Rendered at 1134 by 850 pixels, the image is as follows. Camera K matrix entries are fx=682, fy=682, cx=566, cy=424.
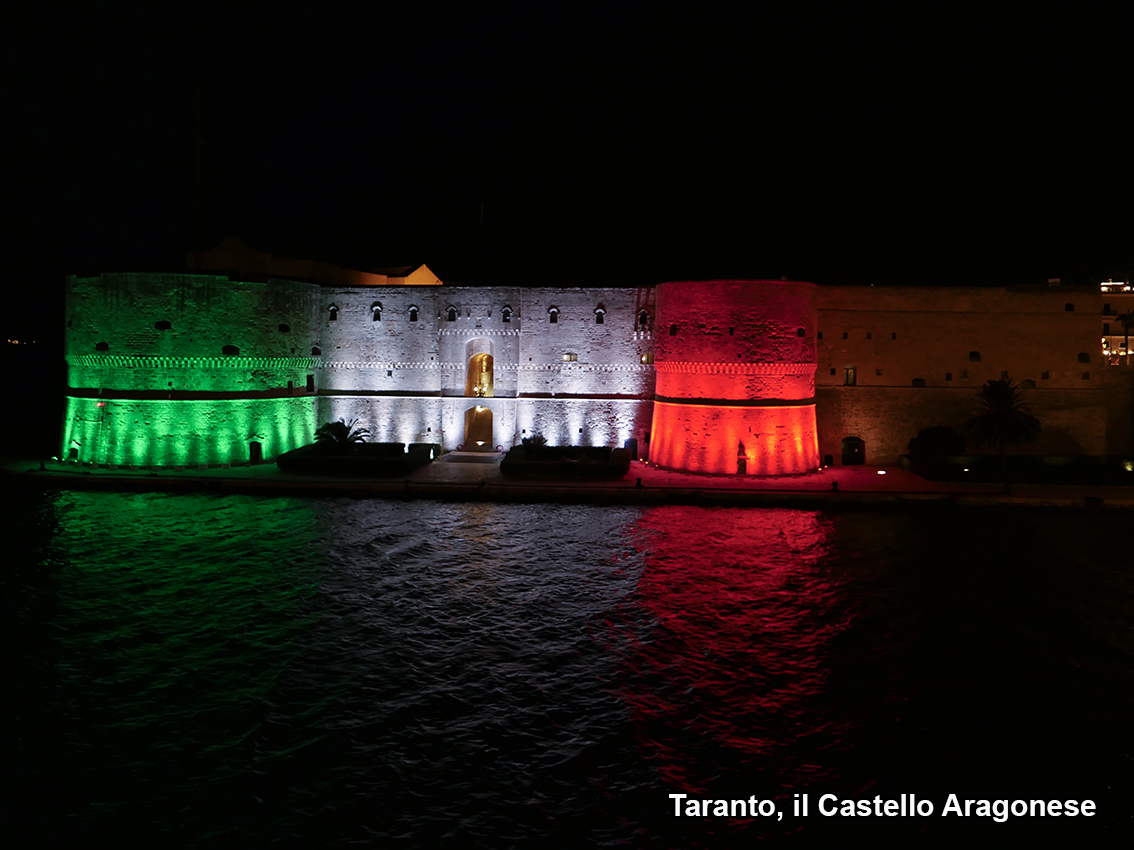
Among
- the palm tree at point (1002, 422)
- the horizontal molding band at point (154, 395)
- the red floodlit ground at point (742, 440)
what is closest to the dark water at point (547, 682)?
the palm tree at point (1002, 422)

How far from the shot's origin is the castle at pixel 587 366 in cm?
2422

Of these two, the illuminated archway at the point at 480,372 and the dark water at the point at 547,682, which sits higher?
the illuminated archway at the point at 480,372

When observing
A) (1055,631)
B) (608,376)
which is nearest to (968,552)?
(1055,631)

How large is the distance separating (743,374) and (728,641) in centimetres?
1334

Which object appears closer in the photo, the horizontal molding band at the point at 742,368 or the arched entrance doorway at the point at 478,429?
the horizontal molding band at the point at 742,368

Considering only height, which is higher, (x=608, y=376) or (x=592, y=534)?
(x=608, y=376)

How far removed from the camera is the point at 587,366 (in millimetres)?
27375

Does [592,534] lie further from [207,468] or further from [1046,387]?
[1046,387]

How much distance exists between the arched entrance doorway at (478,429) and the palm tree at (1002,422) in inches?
721

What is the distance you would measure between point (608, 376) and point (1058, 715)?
1911 cm

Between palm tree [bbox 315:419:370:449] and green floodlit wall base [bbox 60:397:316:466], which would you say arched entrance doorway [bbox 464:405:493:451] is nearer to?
palm tree [bbox 315:419:370:449]

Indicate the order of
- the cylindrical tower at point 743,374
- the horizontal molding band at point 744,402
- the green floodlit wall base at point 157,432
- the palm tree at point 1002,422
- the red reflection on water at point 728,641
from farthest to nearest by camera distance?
the green floodlit wall base at point 157,432
the horizontal molding band at point 744,402
the cylindrical tower at point 743,374
the palm tree at point 1002,422
the red reflection on water at point 728,641

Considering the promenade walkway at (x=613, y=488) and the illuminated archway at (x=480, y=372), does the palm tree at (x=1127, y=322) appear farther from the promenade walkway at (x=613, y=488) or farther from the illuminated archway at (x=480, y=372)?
the illuminated archway at (x=480, y=372)

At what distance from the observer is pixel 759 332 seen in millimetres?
23797
